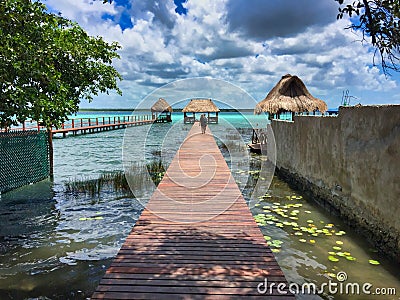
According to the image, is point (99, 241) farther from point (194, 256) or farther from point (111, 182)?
point (111, 182)

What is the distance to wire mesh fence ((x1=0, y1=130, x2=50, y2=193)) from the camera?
27.3 feet

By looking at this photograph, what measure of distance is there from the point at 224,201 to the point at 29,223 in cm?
396

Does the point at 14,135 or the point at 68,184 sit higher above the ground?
the point at 14,135

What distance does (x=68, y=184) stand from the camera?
10188mm

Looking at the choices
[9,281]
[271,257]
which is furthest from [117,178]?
[271,257]

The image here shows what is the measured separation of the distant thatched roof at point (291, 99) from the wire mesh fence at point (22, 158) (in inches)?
428

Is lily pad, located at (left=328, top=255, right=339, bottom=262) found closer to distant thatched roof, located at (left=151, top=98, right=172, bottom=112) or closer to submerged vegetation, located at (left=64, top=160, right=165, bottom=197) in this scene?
submerged vegetation, located at (left=64, top=160, right=165, bottom=197)

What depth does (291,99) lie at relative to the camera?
54.3ft

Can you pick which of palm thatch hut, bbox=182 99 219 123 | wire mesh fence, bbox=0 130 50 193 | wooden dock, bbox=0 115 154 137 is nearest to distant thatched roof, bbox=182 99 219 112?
palm thatch hut, bbox=182 99 219 123

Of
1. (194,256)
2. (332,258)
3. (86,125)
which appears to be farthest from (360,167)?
(86,125)

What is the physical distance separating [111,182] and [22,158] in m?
2.70

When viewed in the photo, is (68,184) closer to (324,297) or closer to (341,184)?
(341,184)

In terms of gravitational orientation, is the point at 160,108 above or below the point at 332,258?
above

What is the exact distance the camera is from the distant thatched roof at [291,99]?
16.3 meters
